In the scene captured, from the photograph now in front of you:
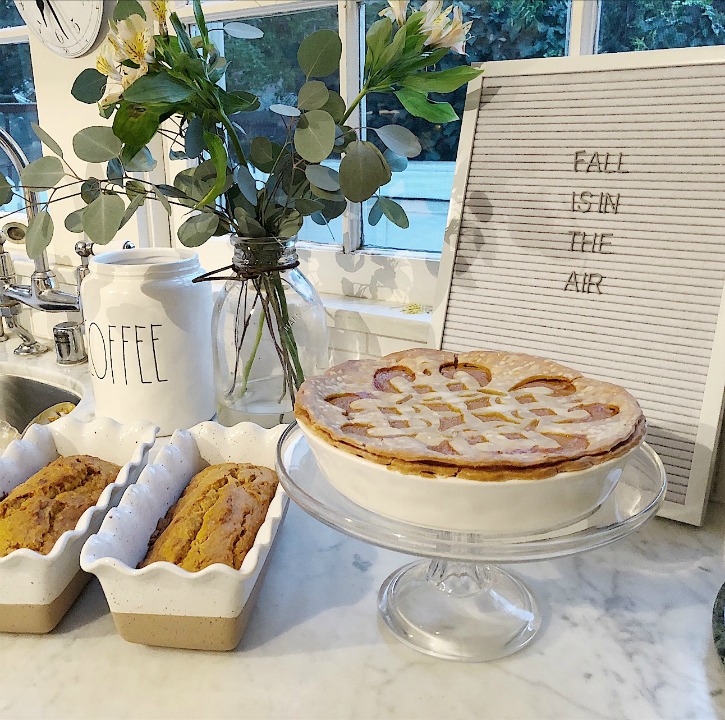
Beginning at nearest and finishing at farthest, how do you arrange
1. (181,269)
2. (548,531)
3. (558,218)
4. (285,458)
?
(548,531) → (285,458) → (558,218) → (181,269)

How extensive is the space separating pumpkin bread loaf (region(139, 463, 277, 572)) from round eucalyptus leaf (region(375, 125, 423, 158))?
17.0 inches

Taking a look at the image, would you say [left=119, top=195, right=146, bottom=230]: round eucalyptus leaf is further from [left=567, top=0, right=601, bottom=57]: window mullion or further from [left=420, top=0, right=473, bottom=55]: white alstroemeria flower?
[left=567, top=0, right=601, bottom=57]: window mullion

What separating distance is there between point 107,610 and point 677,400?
0.65m

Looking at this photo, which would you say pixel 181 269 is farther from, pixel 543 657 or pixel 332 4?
pixel 543 657

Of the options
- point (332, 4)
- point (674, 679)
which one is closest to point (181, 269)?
point (332, 4)

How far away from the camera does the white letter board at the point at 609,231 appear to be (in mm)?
802

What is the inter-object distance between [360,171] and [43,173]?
42cm

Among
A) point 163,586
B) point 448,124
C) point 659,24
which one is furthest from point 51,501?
point 659,24

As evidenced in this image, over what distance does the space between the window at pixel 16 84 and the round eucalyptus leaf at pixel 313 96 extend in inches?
40.2

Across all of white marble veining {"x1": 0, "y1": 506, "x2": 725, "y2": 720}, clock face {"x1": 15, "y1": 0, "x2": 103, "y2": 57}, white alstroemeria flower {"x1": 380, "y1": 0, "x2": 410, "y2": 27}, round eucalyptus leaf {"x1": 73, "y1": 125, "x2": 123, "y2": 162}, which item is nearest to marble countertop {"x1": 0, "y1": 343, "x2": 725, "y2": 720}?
white marble veining {"x1": 0, "y1": 506, "x2": 725, "y2": 720}

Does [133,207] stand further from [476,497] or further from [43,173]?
[476,497]

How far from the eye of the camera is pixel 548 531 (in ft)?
1.99

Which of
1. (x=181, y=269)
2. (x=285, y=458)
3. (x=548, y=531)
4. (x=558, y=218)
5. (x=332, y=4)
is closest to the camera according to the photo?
(x=548, y=531)

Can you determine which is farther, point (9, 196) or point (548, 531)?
point (9, 196)
